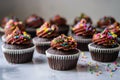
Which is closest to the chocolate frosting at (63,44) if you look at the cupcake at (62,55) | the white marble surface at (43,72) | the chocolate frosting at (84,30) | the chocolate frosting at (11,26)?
the cupcake at (62,55)

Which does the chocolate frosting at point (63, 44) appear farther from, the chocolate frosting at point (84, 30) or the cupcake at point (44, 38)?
the chocolate frosting at point (84, 30)

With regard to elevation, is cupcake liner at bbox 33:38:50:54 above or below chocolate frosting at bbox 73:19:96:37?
below

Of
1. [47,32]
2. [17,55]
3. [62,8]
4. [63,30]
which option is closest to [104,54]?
[47,32]

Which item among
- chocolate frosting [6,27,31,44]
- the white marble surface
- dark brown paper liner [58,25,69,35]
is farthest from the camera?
dark brown paper liner [58,25,69,35]

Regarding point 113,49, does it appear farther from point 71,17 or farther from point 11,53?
point 71,17

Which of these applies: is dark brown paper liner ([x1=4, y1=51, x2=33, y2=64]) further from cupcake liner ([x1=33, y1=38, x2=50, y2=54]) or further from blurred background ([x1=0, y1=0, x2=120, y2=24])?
blurred background ([x1=0, y1=0, x2=120, y2=24])

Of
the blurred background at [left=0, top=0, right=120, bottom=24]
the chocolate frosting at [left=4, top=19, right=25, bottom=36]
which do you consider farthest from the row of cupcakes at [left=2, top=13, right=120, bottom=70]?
the blurred background at [left=0, top=0, right=120, bottom=24]
